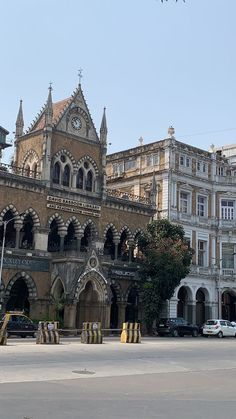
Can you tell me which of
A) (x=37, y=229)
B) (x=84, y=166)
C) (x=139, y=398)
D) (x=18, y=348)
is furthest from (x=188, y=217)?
(x=139, y=398)

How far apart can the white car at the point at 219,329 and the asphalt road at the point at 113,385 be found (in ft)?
69.4

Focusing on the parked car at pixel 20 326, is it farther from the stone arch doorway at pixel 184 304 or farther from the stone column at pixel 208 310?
the stone column at pixel 208 310

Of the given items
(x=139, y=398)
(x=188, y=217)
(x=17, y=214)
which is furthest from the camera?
(x=188, y=217)

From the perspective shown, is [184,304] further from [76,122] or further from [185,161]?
[76,122]

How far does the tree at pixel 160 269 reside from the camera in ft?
144

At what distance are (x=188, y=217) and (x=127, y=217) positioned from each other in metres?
7.97

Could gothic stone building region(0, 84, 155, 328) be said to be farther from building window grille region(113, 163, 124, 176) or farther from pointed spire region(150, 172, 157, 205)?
building window grille region(113, 163, 124, 176)

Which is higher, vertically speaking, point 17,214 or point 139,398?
point 17,214

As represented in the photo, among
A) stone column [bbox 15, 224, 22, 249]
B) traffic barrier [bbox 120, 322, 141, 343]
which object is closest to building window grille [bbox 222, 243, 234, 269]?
stone column [bbox 15, 224, 22, 249]

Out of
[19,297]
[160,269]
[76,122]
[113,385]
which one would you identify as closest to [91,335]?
[19,297]

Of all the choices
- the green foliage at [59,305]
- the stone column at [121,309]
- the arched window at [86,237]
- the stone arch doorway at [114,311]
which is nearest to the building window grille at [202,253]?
the stone arch doorway at [114,311]

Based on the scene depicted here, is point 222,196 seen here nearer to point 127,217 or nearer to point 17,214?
point 127,217

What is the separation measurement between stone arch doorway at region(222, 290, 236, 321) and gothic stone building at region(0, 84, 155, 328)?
1319cm

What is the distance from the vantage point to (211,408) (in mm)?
11867
